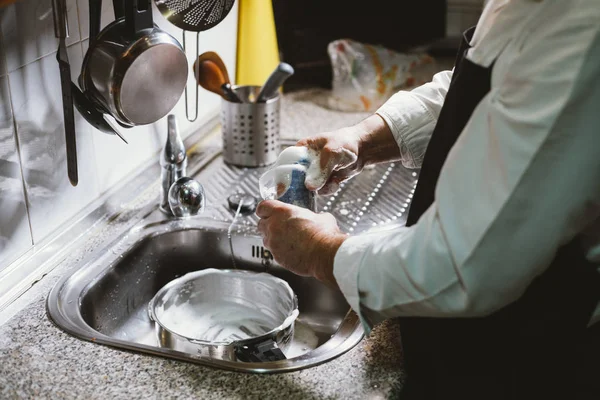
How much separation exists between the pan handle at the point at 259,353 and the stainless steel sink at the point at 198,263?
9cm

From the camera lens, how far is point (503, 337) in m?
0.86

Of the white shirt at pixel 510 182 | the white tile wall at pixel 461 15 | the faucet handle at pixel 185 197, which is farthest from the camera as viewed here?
the white tile wall at pixel 461 15

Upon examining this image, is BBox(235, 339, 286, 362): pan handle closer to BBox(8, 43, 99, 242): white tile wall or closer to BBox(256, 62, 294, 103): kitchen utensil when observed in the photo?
BBox(8, 43, 99, 242): white tile wall

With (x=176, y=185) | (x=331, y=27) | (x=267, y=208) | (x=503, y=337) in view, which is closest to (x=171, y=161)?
(x=176, y=185)

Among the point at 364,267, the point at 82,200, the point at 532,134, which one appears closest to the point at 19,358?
the point at 82,200

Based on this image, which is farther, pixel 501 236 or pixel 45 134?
pixel 45 134

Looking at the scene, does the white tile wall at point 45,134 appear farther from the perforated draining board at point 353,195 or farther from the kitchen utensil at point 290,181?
the kitchen utensil at point 290,181

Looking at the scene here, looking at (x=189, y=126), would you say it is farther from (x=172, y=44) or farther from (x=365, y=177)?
(x=172, y=44)

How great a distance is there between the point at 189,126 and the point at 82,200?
0.44 m

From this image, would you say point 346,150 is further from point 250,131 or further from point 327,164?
point 250,131

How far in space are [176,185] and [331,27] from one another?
0.88m

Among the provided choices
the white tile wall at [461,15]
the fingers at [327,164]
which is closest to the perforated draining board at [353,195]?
the fingers at [327,164]

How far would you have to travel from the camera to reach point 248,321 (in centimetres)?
121

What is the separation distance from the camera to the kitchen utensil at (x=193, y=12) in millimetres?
1115
